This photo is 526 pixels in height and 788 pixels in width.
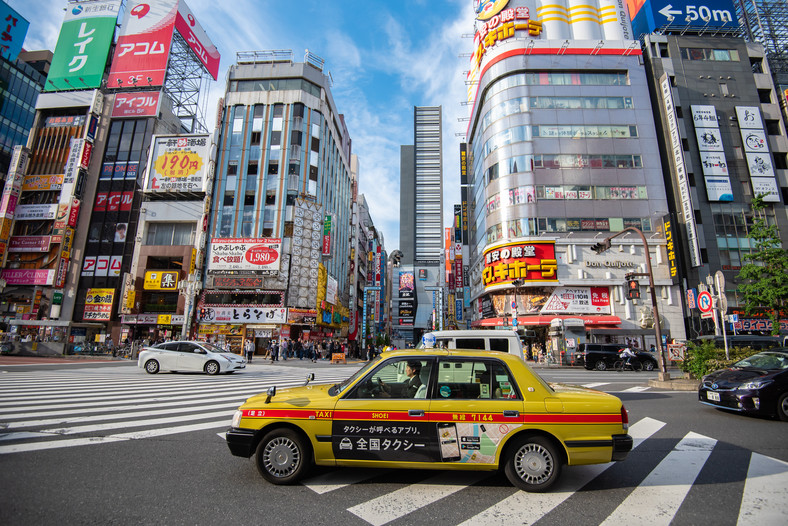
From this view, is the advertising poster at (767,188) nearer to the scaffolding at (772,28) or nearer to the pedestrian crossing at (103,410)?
the scaffolding at (772,28)

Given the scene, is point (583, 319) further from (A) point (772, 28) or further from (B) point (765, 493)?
(A) point (772, 28)

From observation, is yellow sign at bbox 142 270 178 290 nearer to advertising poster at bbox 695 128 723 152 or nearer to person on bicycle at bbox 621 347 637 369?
person on bicycle at bbox 621 347 637 369

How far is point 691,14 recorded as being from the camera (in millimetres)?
40906

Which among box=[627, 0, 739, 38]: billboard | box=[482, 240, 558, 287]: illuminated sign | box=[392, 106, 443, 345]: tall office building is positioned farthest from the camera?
box=[392, 106, 443, 345]: tall office building

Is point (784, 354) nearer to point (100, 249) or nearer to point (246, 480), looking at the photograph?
point (246, 480)

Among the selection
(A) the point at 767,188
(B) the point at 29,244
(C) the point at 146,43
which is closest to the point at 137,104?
(C) the point at 146,43

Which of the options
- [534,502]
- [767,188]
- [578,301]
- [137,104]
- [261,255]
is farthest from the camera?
[137,104]

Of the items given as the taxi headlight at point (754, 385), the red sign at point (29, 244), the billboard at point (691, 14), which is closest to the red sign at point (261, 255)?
the red sign at point (29, 244)

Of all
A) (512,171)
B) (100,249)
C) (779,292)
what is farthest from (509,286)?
(100,249)

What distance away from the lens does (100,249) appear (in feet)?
139

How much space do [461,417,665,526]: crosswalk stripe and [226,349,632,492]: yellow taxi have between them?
17 centimetres

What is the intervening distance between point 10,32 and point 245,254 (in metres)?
46.5

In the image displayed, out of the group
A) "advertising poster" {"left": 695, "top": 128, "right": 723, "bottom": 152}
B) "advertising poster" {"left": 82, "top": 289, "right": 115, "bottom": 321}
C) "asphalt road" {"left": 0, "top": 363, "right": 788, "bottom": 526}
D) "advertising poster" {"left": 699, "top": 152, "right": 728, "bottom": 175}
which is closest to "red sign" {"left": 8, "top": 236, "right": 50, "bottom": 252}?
"advertising poster" {"left": 82, "top": 289, "right": 115, "bottom": 321}

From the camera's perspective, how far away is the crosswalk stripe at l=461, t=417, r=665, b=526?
323 centimetres
